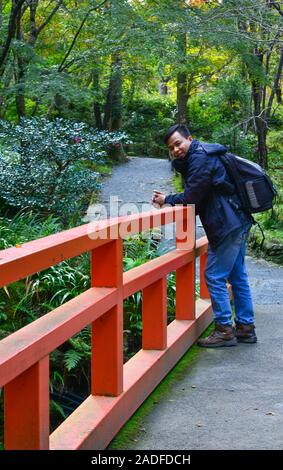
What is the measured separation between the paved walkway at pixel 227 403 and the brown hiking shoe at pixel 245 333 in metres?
0.07

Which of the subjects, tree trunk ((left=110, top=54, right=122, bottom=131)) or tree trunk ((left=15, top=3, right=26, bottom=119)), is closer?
tree trunk ((left=15, top=3, right=26, bottom=119))

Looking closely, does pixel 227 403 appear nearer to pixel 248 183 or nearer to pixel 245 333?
pixel 245 333

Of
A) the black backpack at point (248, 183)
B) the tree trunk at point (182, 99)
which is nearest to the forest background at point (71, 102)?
the black backpack at point (248, 183)

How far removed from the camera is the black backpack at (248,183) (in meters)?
5.03

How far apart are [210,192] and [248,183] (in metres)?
0.31

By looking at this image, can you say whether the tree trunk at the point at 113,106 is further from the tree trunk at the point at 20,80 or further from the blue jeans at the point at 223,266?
the blue jeans at the point at 223,266

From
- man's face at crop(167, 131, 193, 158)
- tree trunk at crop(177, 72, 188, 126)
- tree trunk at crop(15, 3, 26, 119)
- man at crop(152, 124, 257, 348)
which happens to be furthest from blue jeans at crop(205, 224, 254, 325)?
tree trunk at crop(177, 72, 188, 126)

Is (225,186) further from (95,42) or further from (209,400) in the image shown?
(95,42)

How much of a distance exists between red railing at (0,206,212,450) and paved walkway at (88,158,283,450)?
177 mm

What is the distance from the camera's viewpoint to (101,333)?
348cm

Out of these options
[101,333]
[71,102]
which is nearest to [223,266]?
[101,333]

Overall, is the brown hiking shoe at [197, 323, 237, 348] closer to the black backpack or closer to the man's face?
the black backpack

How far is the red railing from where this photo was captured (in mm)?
2490
